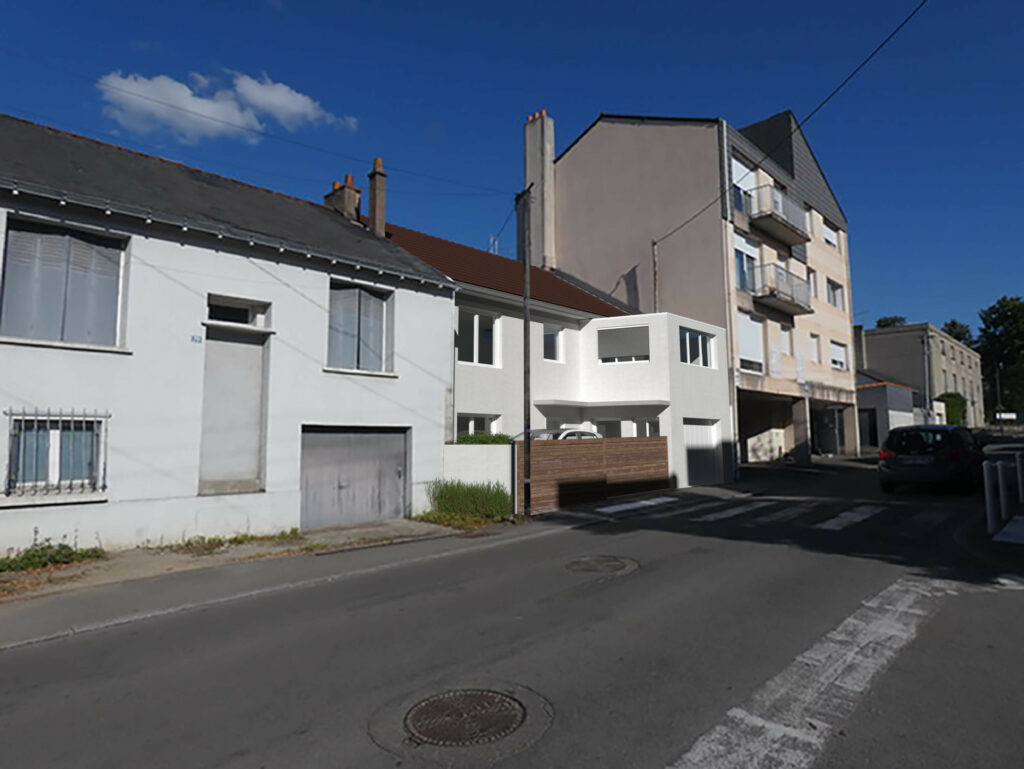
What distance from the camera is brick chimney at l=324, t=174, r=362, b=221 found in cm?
1695

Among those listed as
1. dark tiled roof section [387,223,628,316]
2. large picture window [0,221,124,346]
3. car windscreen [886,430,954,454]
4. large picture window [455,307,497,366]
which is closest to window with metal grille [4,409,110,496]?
large picture window [0,221,124,346]

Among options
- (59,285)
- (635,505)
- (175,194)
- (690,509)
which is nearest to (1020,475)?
(690,509)

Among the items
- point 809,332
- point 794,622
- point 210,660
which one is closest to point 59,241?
point 210,660

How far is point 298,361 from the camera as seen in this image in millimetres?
11859

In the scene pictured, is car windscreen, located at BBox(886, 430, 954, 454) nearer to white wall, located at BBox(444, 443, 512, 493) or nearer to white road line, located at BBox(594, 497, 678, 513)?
white road line, located at BBox(594, 497, 678, 513)

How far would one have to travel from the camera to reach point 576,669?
Answer: 14.9ft

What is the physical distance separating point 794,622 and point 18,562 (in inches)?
370

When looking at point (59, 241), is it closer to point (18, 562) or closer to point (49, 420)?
point (49, 420)

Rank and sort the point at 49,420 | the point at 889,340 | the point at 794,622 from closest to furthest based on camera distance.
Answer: the point at 794,622, the point at 49,420, the point at 889,340

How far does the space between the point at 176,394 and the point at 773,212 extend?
74.1 ft

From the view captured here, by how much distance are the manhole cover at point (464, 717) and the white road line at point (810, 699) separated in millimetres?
1031

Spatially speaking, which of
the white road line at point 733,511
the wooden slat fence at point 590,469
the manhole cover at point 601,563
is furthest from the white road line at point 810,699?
the wooden slat fence at point 590,469

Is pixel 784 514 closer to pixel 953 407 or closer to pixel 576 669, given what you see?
pixel 576 669

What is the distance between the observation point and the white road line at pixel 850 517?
10.9 meters
